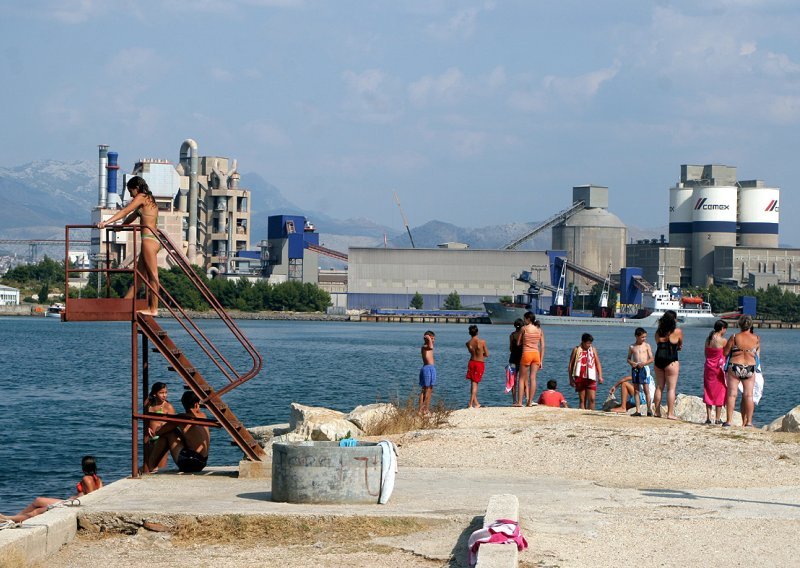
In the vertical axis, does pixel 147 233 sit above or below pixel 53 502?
above

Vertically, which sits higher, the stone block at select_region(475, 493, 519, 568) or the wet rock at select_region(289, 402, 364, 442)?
the stone block at select_region(475, 493, 519, 568)

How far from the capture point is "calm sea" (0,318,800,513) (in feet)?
83.1

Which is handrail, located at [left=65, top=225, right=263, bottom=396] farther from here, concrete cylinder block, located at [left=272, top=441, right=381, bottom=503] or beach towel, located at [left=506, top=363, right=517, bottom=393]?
beach towel, located at [left=506, top=363, right=517, bottom=393]

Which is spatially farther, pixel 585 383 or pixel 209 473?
pixel 585 383

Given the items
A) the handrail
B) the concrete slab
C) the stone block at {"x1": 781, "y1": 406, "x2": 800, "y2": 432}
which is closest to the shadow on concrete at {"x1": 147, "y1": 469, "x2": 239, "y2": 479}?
the concrete slab

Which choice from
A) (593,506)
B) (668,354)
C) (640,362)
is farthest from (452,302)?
(593,506)

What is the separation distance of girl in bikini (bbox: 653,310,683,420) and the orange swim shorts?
282 centimetres

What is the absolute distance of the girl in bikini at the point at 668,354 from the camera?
19.9 meters

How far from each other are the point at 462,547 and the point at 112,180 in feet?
618

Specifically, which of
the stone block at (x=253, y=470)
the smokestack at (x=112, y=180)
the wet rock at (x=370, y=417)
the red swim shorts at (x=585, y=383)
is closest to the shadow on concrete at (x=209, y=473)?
the stone block at (x=253, y=470)

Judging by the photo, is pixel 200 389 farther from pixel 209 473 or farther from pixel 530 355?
pixel 530 355

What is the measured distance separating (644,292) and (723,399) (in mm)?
156250

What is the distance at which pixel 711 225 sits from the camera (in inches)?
7633

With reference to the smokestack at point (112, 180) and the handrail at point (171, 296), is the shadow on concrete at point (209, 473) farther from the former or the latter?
the smokestack at point (112, 180)
